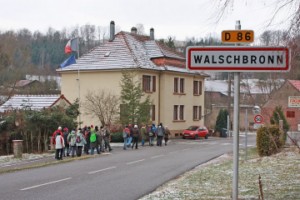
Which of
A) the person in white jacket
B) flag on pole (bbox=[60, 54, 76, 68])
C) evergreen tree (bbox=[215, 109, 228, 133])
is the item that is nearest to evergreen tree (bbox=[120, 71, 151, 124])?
flag on pole (bbox=[60, 54, 76, 68])

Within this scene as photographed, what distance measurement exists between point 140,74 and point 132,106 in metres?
7.60

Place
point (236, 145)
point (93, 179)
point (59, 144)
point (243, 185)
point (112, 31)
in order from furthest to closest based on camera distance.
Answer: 1. point (112, 31)
2. point (59, 144)
3. point (93, 179)
4. point (243, 185)
5. point (236, 145)

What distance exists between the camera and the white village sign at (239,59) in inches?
248

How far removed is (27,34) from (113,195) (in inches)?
3550

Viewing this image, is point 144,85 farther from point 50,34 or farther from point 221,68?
point 50,34

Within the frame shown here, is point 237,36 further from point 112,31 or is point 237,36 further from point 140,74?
point 112,31

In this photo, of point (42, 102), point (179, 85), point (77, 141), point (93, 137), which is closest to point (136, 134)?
point (93, 137)

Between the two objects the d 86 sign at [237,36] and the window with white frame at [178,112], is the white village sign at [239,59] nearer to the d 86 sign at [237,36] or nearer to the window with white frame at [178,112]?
the d 86 sign at [237,36]

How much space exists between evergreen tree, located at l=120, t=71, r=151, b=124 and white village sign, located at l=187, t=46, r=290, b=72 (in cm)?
3425

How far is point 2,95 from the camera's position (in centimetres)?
4494

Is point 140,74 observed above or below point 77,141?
above

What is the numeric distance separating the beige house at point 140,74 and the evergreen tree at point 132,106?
16.9ft

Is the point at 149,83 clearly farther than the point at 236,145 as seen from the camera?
Yes

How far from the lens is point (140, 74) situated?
1885 inches
